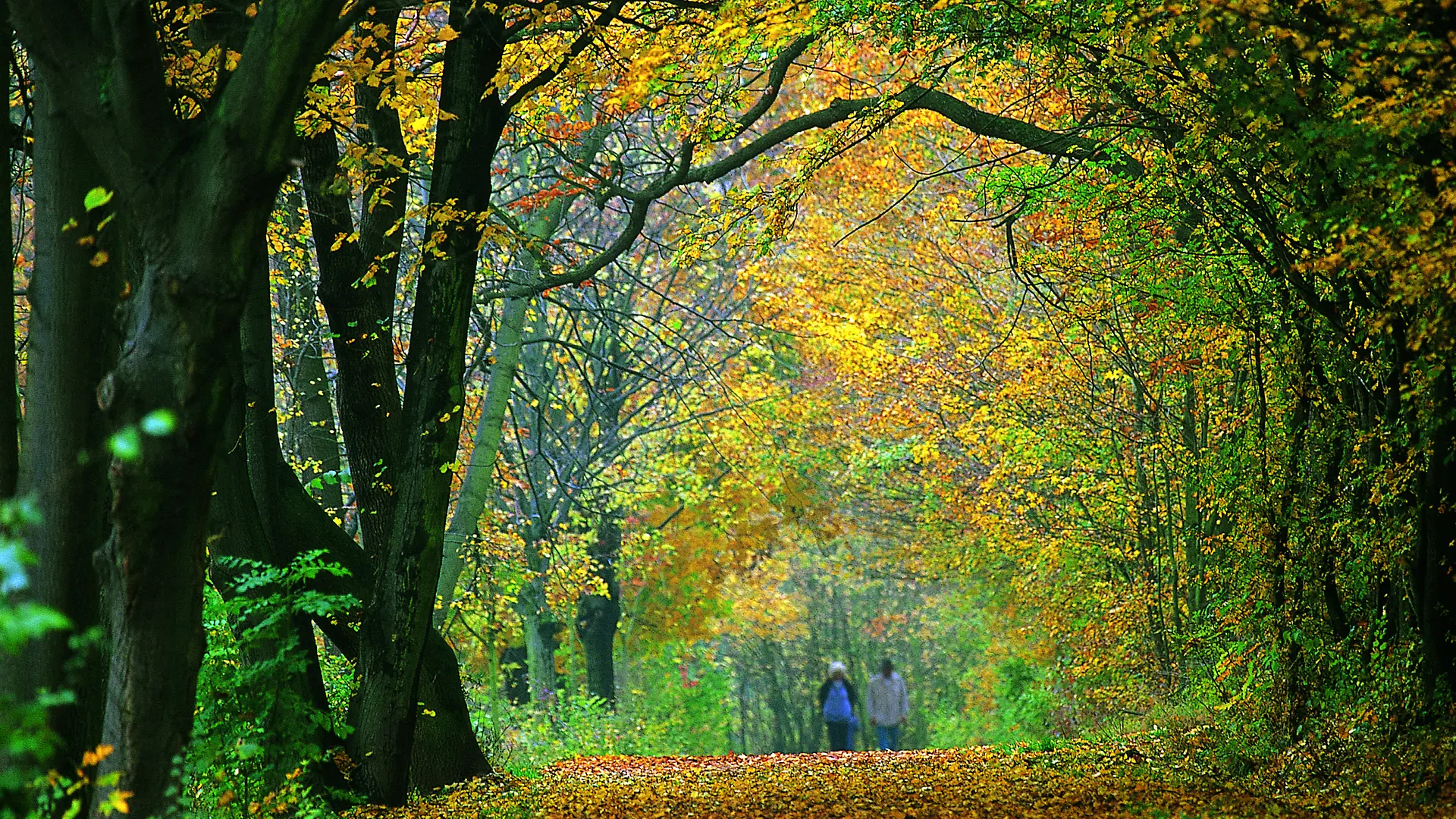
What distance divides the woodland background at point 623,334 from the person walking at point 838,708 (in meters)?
3.69

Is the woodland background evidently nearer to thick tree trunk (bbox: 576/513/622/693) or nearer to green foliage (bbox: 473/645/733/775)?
green foliage (bbox: 473/645/733/775)

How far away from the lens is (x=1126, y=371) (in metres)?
13.2

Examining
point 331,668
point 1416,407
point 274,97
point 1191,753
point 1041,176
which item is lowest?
point 1191,753

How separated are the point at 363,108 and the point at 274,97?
167 inches

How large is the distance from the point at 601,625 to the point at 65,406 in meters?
15.9

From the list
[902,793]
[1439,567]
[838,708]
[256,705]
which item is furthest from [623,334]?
[1439,567]

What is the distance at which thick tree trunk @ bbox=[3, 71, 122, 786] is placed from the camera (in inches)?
194

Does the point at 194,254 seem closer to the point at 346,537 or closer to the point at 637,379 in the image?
the point at 346,537

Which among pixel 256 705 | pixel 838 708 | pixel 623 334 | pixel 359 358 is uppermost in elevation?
pixel 623 334

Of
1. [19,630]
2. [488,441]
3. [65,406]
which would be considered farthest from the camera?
[488,441]

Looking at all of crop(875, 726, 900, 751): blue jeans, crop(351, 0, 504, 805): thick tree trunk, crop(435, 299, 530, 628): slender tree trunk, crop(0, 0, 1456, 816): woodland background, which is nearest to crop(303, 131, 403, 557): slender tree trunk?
crop(0, 0, 1456, 816): woodland background

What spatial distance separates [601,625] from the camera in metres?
20.5

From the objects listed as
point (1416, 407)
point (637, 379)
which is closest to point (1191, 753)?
point (1416, 407)

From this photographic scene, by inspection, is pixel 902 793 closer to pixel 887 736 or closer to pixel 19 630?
pixel 19 630
